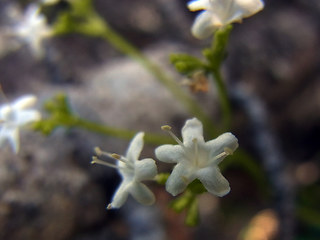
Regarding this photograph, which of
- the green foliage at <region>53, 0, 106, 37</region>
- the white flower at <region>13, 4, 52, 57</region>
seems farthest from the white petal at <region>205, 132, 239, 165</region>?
the white flower at <region>13, 4, 52, 57</region>

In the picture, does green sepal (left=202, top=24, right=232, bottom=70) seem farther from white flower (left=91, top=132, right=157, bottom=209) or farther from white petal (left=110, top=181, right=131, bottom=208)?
white petal (left=110, top=181, right=131, bottom=208)

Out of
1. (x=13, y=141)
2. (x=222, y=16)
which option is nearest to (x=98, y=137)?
(x=13, y=141)

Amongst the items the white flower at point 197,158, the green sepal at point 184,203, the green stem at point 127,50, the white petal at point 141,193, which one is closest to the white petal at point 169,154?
the white flower at point 197,158

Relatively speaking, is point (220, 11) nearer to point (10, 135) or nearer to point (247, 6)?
point (247, 6)

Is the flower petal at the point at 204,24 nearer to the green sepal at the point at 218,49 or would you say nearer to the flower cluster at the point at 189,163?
the green sepal at the point at 218,49

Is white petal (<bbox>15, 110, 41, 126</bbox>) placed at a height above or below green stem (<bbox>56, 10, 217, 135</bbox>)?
below

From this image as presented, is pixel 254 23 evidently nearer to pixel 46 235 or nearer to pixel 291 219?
pixel 291 219
